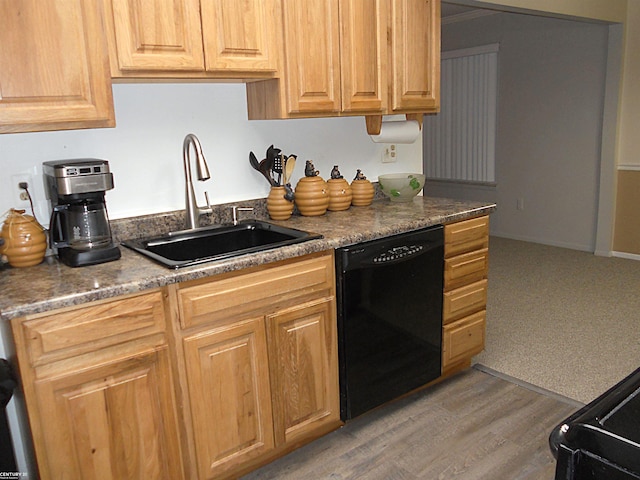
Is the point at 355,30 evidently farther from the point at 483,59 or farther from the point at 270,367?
the point at 483,59

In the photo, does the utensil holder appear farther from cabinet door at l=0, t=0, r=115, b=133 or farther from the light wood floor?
cabinet door at l=0, t=0, r=115, b=133

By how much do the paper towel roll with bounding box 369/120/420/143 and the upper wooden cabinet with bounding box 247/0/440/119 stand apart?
6.5 inches

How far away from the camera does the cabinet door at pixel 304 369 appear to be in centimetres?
A: 207

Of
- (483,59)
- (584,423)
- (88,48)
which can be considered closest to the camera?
(584,423)

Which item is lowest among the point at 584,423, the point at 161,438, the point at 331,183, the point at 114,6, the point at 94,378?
the point at 161,438

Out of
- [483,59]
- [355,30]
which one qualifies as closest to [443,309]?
[355,30]

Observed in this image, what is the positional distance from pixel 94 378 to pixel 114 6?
1216 mm

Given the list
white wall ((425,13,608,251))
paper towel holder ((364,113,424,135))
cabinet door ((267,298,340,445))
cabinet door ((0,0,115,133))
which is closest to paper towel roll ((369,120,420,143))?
paper towel holder ((364,113,424,135))

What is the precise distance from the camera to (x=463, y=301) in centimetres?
273

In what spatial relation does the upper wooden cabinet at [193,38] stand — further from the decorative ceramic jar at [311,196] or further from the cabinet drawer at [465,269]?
the cabinet drawer at [465,269]

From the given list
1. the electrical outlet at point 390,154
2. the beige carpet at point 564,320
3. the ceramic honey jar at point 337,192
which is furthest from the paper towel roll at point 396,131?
the beige carpet at point 564,320

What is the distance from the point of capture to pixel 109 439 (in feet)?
5.59

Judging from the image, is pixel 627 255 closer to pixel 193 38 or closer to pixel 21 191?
pixel 193 38

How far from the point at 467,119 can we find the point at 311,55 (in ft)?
13.8
